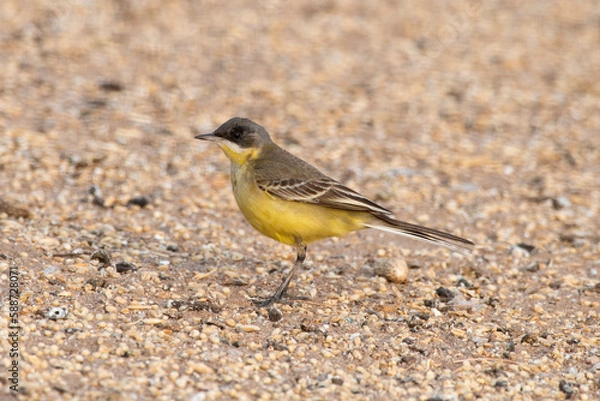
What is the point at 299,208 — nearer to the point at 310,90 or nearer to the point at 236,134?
the point at 236,134

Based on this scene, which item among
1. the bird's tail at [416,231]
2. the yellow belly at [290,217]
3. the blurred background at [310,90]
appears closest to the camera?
the bird's tail at [416,231]

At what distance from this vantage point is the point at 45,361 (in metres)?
5.55

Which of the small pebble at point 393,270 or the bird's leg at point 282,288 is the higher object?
the small pebble at point 393,270

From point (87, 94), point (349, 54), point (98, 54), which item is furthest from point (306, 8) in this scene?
point (87, 94)

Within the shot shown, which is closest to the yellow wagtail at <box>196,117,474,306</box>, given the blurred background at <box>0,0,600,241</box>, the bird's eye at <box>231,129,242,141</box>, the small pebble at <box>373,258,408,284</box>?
the bird's eye at <box>231,129,242,141</box>

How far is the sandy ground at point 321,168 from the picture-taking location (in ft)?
19.6

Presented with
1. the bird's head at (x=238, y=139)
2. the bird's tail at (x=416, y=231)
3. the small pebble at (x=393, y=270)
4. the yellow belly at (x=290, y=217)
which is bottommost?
the small pebble at (x=393, y=270)

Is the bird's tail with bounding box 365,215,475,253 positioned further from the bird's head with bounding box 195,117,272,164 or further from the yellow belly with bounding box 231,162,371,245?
the bird's head with bounding box 195,117,272,164

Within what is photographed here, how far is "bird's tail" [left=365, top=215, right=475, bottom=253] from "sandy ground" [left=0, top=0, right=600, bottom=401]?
598 mm

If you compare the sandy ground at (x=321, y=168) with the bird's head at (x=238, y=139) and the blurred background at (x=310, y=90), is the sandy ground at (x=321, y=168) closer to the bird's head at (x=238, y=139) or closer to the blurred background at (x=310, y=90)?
the blurred background at (x=310, y=90)

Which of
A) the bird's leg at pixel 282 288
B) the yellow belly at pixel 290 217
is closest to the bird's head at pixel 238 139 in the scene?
the yellow belly at pixel 290 217

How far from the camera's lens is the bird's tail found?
679 cm

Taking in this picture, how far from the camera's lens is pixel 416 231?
6.88m

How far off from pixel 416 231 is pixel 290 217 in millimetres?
985
